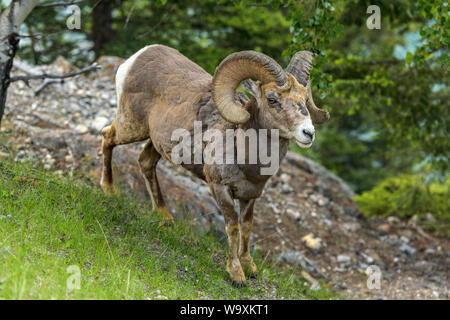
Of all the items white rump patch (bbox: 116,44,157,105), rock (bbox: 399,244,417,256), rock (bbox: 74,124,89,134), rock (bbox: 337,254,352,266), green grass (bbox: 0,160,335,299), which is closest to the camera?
green grass (bbox: 0,160,335,299)

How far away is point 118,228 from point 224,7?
24.7ft

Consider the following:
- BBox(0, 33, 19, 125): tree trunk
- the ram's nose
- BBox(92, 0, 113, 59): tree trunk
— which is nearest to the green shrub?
the ram's nose

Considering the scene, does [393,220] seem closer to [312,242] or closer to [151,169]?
[312,242]

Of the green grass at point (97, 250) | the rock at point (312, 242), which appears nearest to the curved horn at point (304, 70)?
the green grass at point (97, 250)

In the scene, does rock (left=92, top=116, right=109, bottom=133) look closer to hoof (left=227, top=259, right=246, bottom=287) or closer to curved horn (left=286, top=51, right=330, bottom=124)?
hoof (left=227, top=259, right=246, bottom=287)

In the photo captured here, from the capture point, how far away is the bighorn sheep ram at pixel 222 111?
5230mm

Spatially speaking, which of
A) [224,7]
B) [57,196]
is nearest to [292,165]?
[224,7]

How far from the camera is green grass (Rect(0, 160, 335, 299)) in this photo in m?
4.85

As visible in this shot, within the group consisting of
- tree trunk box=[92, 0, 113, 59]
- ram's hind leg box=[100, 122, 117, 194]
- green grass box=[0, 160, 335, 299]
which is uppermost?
tree trunk box=[92, 0, 113, 59]

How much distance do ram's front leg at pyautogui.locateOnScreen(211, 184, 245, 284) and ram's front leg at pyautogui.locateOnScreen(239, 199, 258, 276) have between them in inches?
9.3

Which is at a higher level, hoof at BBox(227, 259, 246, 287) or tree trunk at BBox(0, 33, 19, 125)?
tree trunk at BBox(0, 33, 19, 125)

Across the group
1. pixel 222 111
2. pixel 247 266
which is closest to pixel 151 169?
pixel 247 266

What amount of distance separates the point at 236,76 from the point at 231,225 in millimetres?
1632
